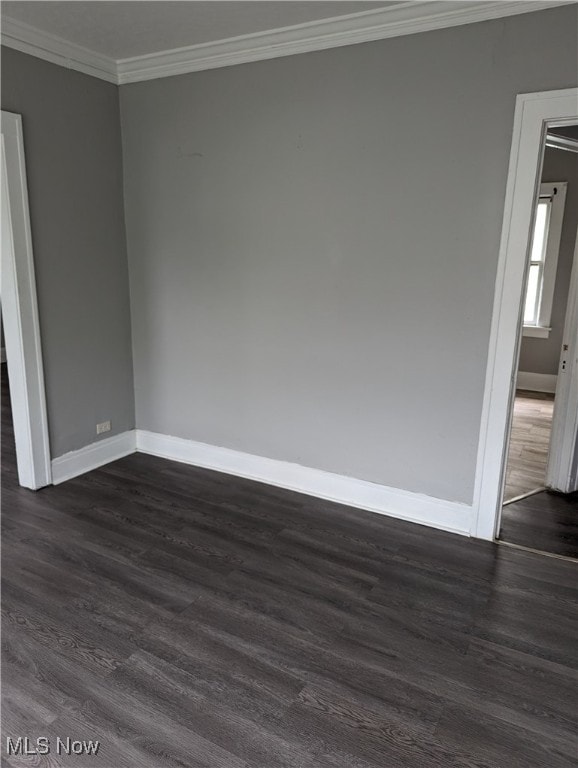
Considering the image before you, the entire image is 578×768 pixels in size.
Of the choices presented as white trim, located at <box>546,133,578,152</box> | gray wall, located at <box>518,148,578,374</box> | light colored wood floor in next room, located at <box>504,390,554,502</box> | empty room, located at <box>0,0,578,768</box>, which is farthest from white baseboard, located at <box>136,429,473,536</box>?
gray wall, located at <box>518,148,578,374</box>

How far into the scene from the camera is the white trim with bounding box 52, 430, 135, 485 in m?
3.61

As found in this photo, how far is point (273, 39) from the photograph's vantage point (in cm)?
298

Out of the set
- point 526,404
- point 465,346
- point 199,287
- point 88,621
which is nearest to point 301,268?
point 199,287

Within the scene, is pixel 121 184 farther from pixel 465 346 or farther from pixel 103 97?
pixel 465 346

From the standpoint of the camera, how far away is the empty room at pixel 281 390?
193cm

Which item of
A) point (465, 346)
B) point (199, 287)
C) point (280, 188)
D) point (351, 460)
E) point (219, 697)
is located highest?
point (280, 188)

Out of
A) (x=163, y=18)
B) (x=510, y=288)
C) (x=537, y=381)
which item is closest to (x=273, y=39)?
(x=163, y=18)

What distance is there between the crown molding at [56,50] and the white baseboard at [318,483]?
244 cm

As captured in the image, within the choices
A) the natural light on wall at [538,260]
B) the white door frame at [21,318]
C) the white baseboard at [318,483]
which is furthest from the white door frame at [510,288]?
the natural light on wall at [538,260]

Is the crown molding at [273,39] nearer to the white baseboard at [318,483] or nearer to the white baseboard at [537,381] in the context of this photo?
the white baseboard at [318,483]

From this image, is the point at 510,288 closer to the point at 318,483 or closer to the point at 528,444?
the point at 318,483

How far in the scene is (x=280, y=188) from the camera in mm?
3215

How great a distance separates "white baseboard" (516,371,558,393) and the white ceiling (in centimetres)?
471

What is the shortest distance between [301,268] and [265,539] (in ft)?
5.15
